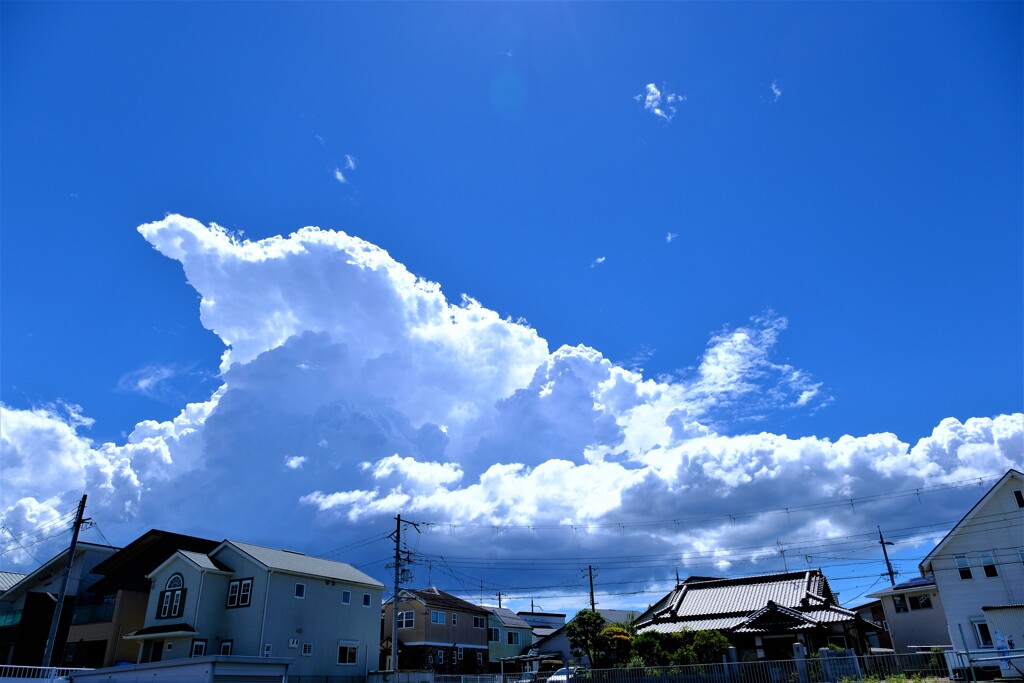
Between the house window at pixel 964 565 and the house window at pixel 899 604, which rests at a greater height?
the house window at pixel 964 565

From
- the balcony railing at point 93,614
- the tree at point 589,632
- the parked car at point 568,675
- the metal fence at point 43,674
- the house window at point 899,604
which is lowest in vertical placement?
the parked car at point 568,675

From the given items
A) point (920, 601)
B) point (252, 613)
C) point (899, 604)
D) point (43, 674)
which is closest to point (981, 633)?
point (920, 601)

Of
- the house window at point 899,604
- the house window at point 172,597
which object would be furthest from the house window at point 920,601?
the house window at point 172,597

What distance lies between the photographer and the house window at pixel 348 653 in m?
44.6

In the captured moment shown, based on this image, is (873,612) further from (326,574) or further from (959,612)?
(326,574)

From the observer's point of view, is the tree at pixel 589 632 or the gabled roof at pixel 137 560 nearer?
the tree at pixel 589 632

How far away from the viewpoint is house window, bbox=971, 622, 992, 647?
35.7 meters

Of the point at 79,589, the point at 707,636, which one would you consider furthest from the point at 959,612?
the point at 79,589

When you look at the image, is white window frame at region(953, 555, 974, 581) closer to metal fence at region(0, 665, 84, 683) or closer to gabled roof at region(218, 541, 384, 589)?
gabled roof at region(218, 541, 384, 589)

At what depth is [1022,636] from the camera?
31797mm

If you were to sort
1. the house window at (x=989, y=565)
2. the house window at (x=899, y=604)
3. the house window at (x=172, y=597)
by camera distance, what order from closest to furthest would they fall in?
the house window at (x=989, y=565), the house window at (x=172, y=597), the house window at (x=899, y=604)

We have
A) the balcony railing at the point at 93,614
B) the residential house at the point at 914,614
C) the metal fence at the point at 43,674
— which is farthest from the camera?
the balcony railing at the point at 93,614

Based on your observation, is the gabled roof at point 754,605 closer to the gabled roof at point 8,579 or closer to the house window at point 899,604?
the house window at point 899,604

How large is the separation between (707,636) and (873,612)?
3388 centimetres
